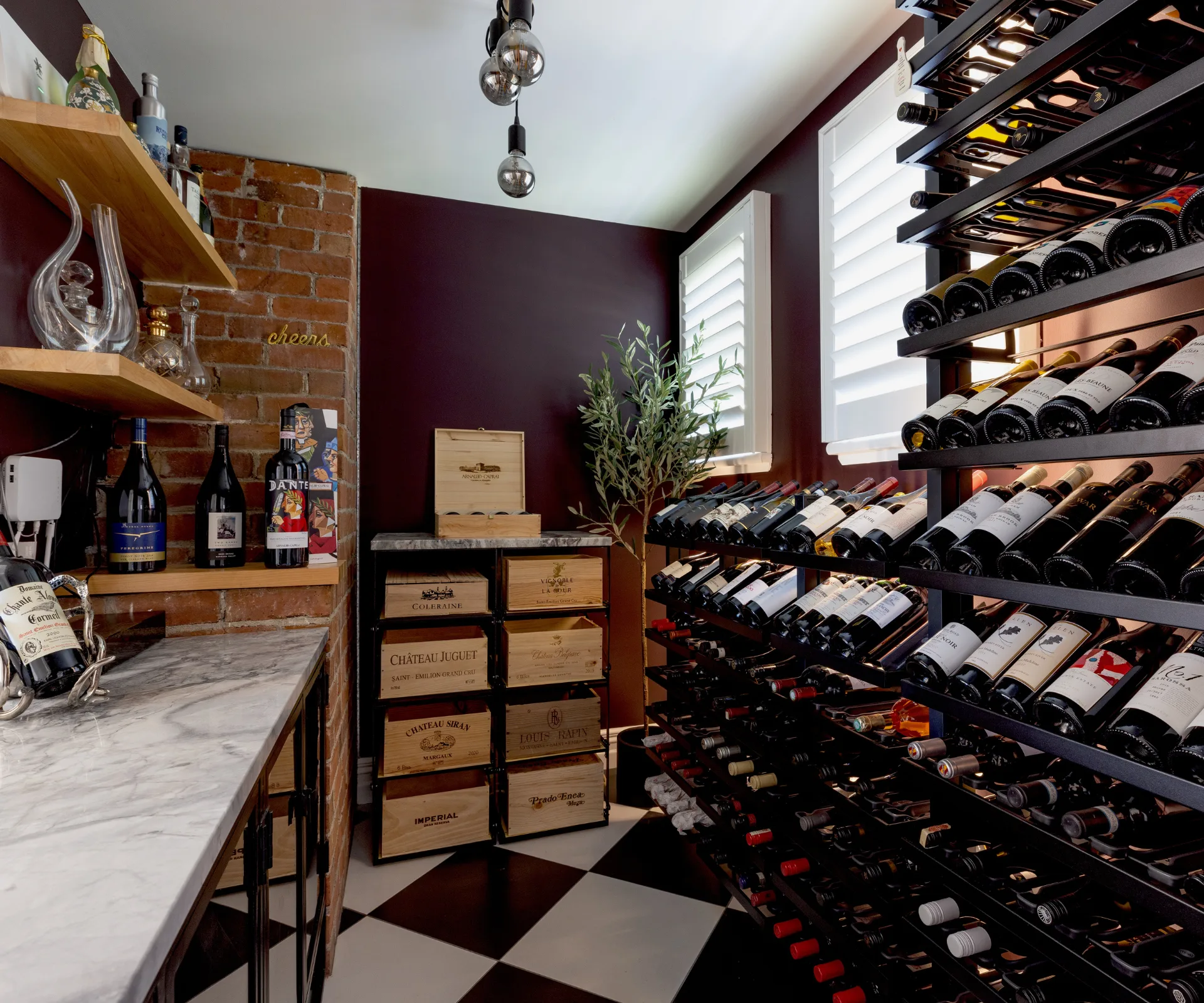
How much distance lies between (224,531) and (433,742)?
1.03 m

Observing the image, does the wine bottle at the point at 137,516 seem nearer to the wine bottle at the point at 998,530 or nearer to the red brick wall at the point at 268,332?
the red brick wall at the point at 268,332

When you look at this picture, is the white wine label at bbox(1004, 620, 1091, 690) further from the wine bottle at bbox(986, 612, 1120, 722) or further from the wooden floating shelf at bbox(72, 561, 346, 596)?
the wooden floating shelf at bbox(72, 561, 346, 596)

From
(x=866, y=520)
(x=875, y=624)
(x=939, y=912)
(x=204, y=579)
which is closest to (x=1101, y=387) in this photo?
(x=866, y=520)

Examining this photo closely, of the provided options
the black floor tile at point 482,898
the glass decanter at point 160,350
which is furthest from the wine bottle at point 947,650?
the glass decanter at point 160,350

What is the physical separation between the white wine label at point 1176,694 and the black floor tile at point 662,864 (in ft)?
5.26

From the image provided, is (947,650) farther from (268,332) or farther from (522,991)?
(268,332)

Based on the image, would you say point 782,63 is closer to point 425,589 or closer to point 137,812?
point 425,589

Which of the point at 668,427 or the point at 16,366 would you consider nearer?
the point at 16,366

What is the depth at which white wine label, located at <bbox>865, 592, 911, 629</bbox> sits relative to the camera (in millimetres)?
1368

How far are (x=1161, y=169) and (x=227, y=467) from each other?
84.0 inches

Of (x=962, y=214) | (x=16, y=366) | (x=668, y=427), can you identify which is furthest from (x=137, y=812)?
(x=668, y=427)

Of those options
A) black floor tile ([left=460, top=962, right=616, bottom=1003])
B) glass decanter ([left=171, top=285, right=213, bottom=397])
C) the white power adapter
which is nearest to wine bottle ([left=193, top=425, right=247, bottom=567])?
glass decanter ([left=171, top=285, right=213, bottom=397])

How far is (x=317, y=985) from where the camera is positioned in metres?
1.55

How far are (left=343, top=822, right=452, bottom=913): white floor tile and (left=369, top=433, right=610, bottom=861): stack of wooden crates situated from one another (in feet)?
0.17
